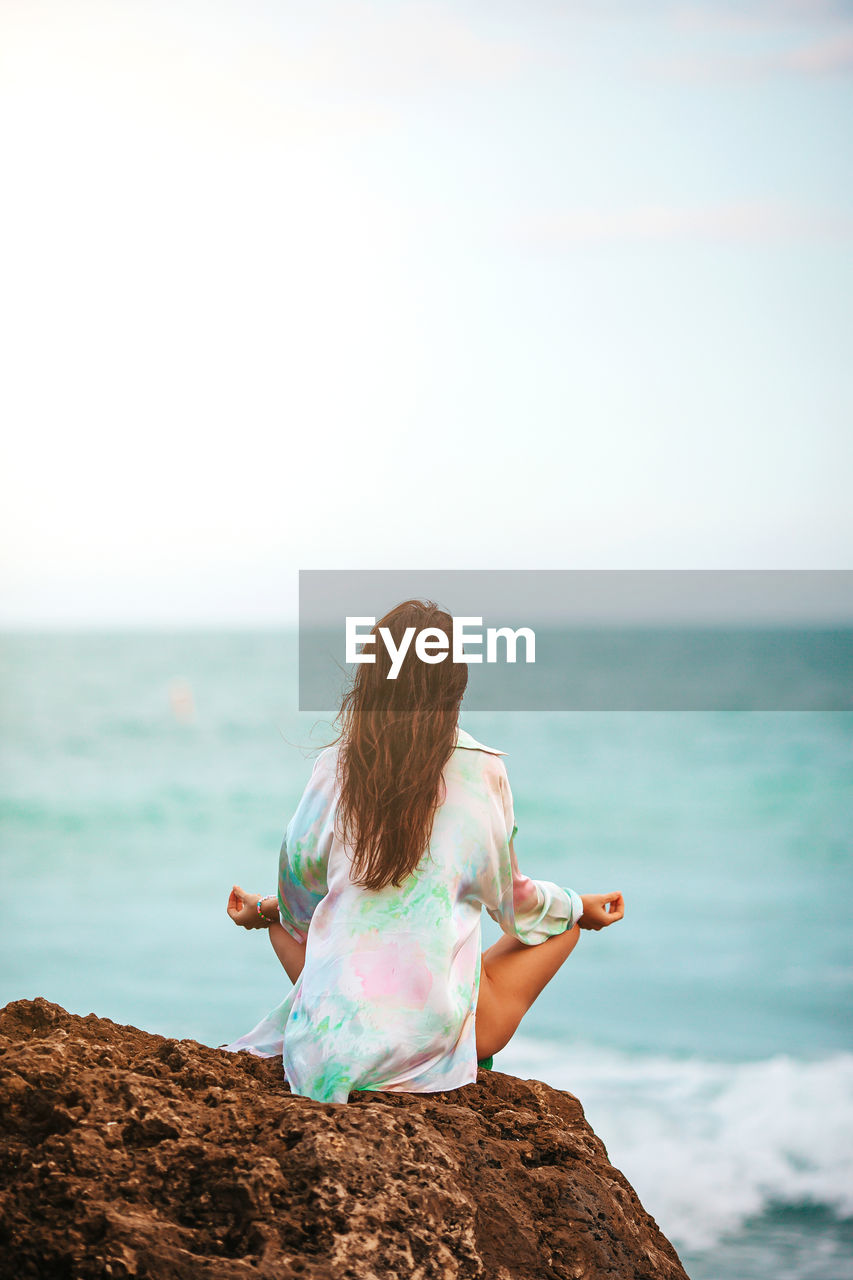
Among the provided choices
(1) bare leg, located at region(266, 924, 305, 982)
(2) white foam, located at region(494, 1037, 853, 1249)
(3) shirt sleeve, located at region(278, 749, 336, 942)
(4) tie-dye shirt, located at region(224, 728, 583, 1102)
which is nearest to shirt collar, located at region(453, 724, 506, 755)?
(4) tie-dye shirt, located at region(224, 728, 583, 1102)

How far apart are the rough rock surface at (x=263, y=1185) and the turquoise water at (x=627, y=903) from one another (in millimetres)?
3632

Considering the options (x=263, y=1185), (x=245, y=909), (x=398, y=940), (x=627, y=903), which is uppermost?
(x=627, y=903)

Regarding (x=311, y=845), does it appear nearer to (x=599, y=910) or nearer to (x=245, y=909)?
(x=245, y=909)

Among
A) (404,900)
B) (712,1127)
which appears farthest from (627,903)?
(404,900)

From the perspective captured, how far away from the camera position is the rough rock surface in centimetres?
172

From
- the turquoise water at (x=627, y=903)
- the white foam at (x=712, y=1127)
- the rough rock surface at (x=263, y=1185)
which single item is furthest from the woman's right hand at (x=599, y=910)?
the white foam at (x=712, y=1127)

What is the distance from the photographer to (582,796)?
17203 mm

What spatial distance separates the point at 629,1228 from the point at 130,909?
36.2 feet

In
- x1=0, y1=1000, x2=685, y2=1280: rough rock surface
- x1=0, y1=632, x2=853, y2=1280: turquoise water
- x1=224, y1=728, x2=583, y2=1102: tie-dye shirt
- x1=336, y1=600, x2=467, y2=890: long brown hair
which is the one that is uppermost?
x1=0, y1=632, x2=853, y2=1280: turquoise water

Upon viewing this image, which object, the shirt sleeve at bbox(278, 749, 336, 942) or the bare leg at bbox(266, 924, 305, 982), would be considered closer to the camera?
the shirt sleeve at bbox(278, 749, 336, 942)

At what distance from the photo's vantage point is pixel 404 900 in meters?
2.52

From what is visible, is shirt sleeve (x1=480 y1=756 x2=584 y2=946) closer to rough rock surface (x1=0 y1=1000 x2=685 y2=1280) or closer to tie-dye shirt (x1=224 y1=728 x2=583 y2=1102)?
tie-dye shirt (x1=224 y1=728 x2=583 y2=1102)

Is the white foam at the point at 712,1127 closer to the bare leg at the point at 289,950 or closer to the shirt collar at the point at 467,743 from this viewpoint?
the bare leg at the point at 289,950

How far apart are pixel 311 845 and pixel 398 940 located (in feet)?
1.13
